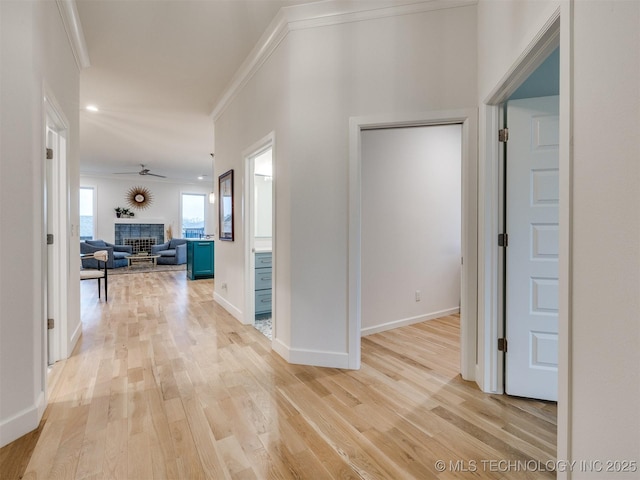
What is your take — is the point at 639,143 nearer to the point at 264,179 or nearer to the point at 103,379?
the point at 103,379

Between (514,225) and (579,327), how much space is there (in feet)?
3.35

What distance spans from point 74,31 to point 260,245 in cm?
274

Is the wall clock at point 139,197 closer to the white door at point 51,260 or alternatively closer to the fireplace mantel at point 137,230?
the fireplace mantel at point 137,230

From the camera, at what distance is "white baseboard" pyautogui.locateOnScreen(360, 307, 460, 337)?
319 cm

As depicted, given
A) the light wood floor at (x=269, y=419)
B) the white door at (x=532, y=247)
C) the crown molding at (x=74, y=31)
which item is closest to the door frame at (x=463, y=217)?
the white door at (x=532, y=247)

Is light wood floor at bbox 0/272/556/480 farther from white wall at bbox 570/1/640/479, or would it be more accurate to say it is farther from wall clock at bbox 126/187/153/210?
wall clock at bbox 126/187/153/210

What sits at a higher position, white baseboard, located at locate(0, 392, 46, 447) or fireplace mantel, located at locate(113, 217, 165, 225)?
fireplace mantel, located at locate(113, 217, 165, 225)

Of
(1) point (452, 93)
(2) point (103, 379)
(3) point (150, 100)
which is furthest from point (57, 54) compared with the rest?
(1) point (452, 93)

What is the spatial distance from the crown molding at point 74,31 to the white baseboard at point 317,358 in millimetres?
3137

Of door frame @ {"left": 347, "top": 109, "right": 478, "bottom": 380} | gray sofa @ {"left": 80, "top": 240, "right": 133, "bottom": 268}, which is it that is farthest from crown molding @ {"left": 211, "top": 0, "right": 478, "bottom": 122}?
gray sofa @ {"left": 80, "top": 240, "right": 133, "bottom": 268}

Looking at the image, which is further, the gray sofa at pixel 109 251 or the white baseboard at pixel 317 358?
the gray sofa at pixel 109 251

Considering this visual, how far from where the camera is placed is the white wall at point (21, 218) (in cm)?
152

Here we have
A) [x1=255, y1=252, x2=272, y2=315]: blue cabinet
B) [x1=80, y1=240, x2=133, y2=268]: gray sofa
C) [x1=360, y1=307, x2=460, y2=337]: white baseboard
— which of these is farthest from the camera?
[x1=80, y1=240, x2=133, y2=268]: gray sofa

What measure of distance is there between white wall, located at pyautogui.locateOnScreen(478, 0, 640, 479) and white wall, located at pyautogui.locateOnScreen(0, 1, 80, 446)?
2.54 meters
